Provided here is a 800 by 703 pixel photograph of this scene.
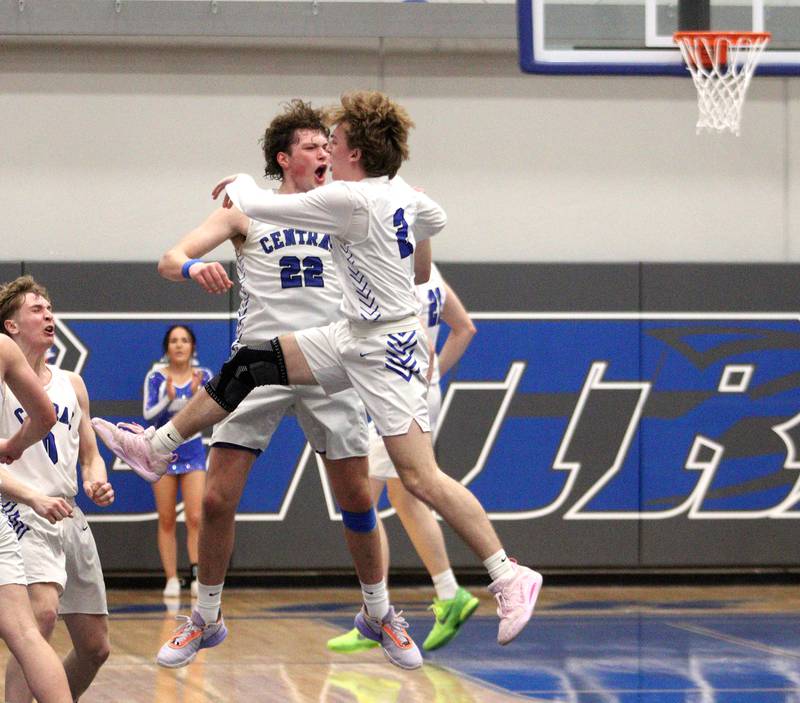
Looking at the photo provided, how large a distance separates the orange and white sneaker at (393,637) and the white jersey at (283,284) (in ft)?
4.46

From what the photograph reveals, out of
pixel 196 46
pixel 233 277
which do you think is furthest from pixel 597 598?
pixel 196 46

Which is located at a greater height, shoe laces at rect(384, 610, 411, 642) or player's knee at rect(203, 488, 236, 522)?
player's knee at rect(203, 488, 236, 522)

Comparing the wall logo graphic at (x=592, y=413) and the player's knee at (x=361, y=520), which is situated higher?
the player's knee at (x=361, y=520)

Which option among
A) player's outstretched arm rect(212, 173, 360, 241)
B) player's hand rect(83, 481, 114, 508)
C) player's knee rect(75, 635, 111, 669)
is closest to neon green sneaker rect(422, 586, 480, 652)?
player's knee rect(75, 635, 111, 669)

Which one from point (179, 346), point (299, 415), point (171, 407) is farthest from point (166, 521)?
point (299, 415)

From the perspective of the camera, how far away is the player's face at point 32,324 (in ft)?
17.9

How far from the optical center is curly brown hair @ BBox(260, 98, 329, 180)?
6.11 meters

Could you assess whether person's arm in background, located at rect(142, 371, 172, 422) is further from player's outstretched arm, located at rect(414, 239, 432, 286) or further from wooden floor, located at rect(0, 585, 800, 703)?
player's outstretched arm, located at rect(414, 239, 432, 286)

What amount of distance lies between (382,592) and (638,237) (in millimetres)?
5691

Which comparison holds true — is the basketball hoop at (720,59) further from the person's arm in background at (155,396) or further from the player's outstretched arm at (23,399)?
the person's arm in background at (155,396)

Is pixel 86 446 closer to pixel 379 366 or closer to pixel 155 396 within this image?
pixel 379 366

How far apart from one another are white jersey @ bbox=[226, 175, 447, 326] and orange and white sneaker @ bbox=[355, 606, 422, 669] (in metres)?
1.51

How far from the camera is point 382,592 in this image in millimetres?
6469

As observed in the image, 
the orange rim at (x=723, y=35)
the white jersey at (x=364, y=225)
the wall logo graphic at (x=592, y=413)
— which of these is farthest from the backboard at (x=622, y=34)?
the wall logo graphic at (x=592, y=413)
